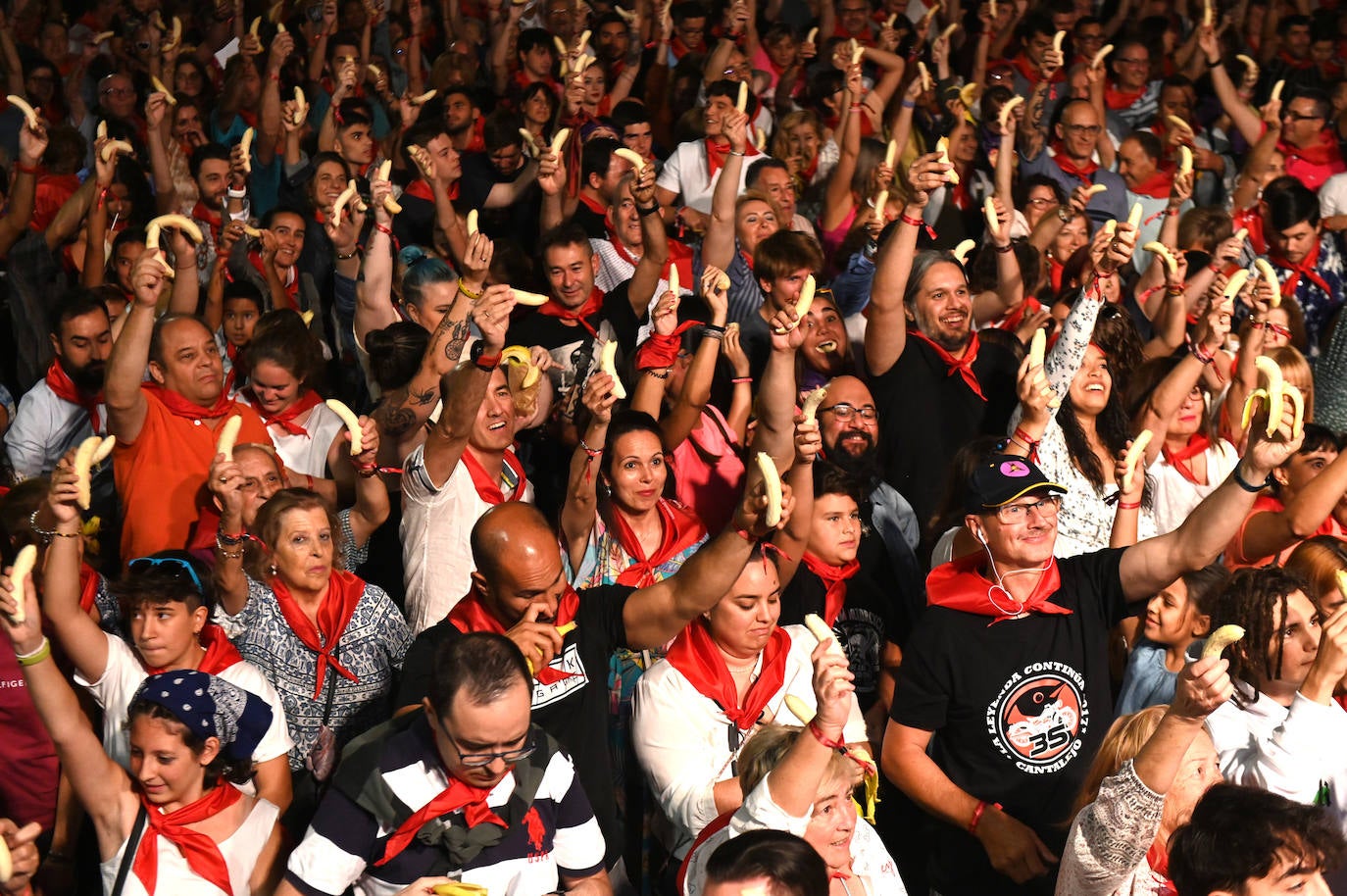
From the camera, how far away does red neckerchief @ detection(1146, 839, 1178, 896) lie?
2871mm

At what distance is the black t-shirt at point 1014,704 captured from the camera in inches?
135

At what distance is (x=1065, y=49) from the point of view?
879 centimetres

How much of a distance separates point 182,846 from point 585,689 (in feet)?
3.01

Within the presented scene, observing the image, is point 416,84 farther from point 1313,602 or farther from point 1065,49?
point 1313,602

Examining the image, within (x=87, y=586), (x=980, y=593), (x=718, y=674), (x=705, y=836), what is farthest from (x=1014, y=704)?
(x=87, y=586)

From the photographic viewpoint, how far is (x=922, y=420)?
496 centimetres

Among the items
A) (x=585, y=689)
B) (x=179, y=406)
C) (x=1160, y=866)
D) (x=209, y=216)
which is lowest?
(x=209, y=216)

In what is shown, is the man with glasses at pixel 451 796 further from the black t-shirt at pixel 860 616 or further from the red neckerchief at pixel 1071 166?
the red neckerchief at pixel 1071 166

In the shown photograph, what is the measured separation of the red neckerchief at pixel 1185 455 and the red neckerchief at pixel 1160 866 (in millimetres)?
2167

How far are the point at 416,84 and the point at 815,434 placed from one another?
475 cm

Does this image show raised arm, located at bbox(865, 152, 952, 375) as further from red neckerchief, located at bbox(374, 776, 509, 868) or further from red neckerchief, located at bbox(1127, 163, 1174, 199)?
red neckerchief, located at bbox(1127, 163, 1174, 199)

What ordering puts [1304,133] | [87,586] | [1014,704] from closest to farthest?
Result: [1014,704] < [87,586] < [1304,133]

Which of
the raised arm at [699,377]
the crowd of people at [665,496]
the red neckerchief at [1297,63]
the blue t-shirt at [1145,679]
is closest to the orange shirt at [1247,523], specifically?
the crowd of people at [665,496]

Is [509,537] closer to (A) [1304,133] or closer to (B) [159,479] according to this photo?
(B) [159,479]
